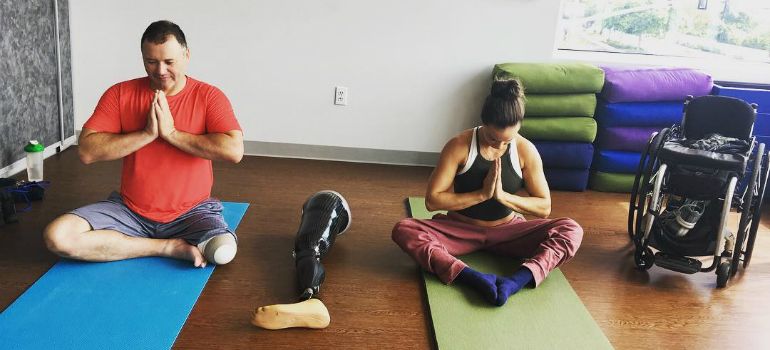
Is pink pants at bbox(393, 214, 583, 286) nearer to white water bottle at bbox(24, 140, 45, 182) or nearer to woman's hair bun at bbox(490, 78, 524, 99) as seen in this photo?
woman's hair bun at bbox(490, 78, 524, 99)

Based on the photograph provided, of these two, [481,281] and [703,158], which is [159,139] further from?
[703,158]

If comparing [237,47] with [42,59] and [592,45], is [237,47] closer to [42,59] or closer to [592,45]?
[42,59]

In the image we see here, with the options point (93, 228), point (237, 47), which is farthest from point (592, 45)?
point (93, 228)

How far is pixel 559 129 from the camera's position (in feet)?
13.6

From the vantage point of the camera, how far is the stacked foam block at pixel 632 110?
4.12m

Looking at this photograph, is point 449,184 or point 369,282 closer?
point 369,282

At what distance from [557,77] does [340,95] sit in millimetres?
1399

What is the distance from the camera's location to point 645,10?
468cm

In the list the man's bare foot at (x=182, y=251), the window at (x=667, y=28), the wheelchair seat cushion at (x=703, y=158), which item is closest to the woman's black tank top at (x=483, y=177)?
the wheelchair seat cushion at (x=703, y=158)

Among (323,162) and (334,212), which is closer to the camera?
(334,212)

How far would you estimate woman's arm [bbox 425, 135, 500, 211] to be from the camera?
2.86 m

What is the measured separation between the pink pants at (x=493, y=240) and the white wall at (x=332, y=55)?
5.18ft

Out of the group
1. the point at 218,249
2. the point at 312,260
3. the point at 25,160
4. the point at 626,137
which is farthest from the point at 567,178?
the point at 25,160

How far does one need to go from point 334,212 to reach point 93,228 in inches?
39.1
